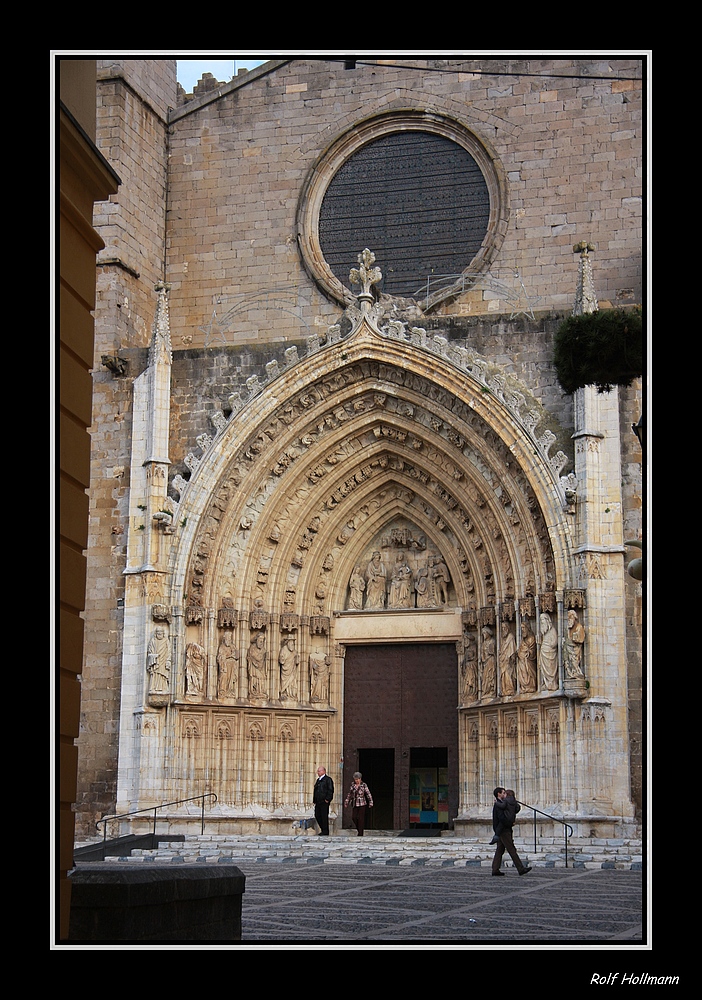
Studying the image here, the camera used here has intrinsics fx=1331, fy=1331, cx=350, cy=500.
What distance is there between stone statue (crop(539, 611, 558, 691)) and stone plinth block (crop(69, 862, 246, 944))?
9.68m

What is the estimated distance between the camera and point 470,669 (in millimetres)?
18062

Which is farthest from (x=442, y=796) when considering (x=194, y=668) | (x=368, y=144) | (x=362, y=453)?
(x=368, y=144)

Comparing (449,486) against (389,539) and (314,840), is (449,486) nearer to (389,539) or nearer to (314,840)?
(389,539)

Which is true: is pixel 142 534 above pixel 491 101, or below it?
below

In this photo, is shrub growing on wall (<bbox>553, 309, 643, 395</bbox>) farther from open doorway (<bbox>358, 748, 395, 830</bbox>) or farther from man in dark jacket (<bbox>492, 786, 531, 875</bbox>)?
open doorway (<bbox>358, 748, 395, 830</bbox>)

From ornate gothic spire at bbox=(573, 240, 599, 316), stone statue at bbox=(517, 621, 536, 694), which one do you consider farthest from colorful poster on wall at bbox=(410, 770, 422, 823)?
ornate gothic spire at bbox=(573, 240, 599, 316)

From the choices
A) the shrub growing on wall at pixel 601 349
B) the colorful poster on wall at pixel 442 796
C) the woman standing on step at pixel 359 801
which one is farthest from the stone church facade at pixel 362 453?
the shrub growing on wall at pixel 601 349

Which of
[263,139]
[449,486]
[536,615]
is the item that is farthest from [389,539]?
[263,139]

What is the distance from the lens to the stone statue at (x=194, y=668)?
57.2 ft

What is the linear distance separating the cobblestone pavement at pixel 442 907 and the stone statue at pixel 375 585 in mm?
6004

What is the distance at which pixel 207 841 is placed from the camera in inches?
643
